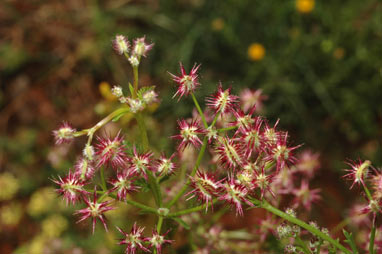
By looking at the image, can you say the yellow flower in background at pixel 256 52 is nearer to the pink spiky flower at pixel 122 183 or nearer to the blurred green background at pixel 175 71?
the blurred green background at pixel 175 71

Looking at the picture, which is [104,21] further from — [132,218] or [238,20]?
[132,218]

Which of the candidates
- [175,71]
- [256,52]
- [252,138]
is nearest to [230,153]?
[252,138]

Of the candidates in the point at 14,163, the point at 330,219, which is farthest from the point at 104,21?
the point at 330,219

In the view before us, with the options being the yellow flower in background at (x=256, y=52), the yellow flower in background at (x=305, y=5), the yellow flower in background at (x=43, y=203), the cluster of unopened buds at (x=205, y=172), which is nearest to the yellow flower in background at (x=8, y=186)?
the yellow flower in background at (x=43, y=203)

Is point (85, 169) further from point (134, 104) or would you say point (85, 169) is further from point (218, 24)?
point (218, 24)

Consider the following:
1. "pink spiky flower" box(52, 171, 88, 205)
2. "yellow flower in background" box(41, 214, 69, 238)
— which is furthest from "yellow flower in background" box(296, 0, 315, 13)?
"pink spiky flower" box(52, 171, 88, 205)

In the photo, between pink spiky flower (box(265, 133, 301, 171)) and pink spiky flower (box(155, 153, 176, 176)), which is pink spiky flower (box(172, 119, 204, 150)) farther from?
pink spiky flower (box(265, 133, 301, 171))
